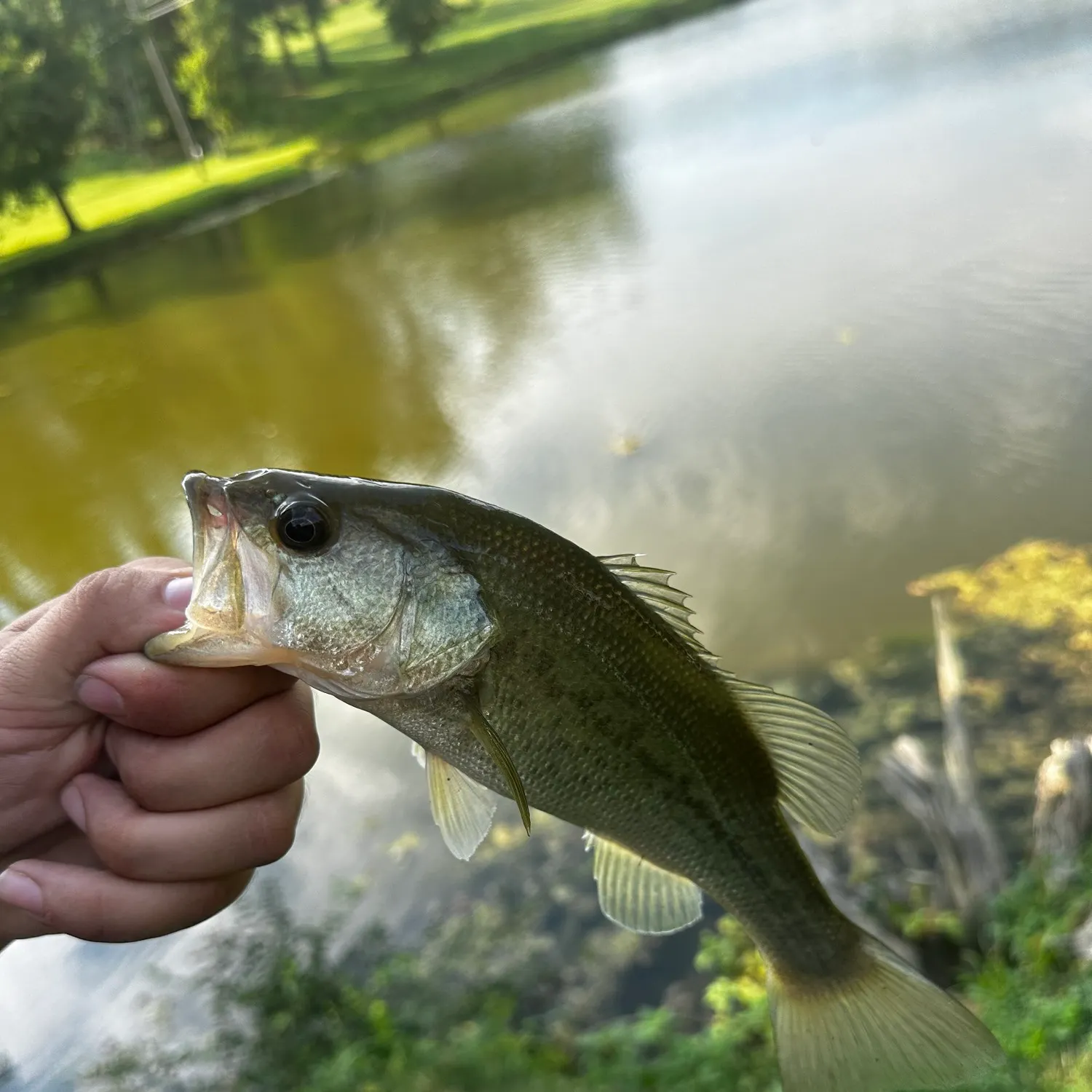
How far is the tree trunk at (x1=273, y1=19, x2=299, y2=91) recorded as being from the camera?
2428cm

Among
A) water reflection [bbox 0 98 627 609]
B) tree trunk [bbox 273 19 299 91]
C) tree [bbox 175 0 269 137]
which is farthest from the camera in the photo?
tree trunk [bbox 273 19 299 91]

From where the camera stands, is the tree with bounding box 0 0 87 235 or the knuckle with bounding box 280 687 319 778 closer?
the knuckle with bounding box 280 687 319 778

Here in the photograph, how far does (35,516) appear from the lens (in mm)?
7645

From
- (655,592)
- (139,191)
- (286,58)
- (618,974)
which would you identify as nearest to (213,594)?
(655,592)

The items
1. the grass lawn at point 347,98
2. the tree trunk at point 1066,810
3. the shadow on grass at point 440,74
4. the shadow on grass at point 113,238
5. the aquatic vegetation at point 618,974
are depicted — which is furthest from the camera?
the shadow on grass at point 440,74

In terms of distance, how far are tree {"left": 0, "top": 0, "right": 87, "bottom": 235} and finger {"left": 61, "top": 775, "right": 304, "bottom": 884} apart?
16.7m

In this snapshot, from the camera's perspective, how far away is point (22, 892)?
1.29m

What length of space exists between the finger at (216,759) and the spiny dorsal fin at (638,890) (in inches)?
21.4

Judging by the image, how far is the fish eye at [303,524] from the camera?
117 centimetres

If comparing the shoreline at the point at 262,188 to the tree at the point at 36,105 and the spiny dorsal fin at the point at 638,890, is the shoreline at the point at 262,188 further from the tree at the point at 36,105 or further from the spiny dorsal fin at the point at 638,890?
the spiny dorsal fin at the point at 638,890

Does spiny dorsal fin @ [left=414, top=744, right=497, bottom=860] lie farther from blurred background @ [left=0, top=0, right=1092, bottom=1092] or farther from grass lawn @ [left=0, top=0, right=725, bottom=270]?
grass lawn @ [left=0, top=0, right=725, bottom=270]

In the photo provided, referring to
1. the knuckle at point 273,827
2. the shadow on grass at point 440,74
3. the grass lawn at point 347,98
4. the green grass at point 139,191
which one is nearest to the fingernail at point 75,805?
the knuckle at point 273,827

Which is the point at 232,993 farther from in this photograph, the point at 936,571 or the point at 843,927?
the point at 936,571

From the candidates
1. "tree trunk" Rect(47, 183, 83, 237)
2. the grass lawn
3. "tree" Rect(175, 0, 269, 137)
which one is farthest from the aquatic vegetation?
"tree" Rect(175, 0, 269, 137)
